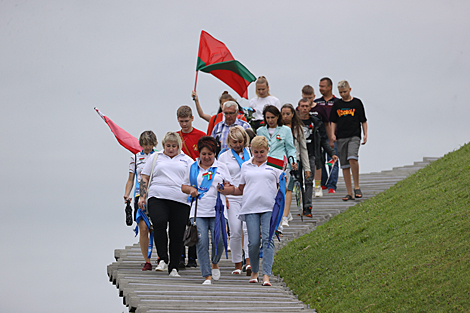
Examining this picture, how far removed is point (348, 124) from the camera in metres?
15.0

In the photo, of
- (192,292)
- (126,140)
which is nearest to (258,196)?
(192,292)

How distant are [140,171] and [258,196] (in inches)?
95.0

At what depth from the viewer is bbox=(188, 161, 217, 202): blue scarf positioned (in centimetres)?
993

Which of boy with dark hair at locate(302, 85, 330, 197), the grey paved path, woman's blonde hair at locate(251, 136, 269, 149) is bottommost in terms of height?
the grey paved path

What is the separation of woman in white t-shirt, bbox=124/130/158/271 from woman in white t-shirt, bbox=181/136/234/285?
4.39ft

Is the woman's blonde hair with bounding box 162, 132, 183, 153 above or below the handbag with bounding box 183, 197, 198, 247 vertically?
above

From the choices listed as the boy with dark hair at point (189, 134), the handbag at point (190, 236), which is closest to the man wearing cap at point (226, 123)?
the boy with dark hair at point (189, 134)

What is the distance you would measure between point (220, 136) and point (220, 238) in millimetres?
2244

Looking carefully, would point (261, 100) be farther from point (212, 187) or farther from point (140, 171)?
point (212, 187)

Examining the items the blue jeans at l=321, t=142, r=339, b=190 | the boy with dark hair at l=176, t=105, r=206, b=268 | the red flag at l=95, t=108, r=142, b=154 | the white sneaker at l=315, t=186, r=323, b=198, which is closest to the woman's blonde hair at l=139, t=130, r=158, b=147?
the boy with dark hair at l=176, t=105, r=206, b=268

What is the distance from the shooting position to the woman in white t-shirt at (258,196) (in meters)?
9.80

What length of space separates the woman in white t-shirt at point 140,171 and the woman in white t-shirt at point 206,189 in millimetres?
1339

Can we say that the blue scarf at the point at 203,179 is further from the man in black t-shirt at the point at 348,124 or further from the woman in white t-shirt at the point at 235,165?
the man in black t-shirt at the point at 348,124

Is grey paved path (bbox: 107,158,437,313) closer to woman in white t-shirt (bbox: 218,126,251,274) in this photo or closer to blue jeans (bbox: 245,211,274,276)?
blue jeans (bbox: 245,211,274,276)
